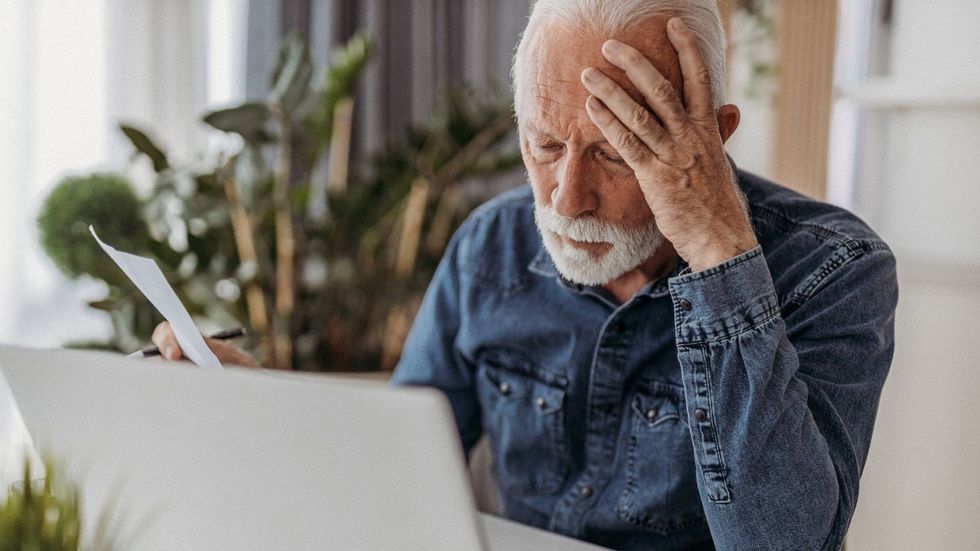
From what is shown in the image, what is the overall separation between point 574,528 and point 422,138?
57.3 inches

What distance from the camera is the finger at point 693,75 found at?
2.78ft

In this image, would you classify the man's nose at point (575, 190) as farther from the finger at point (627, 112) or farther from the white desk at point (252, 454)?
the white desk at point (252, 454)

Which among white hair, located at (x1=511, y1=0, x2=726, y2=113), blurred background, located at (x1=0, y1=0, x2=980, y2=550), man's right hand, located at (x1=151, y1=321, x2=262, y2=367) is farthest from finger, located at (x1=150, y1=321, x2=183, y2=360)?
blurred background, located at (x1=0, y1=0, x2=980, y2=550)

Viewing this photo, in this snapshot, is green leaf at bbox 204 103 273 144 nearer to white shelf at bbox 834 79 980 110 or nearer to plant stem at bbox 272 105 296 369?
plant stem at bbox 272 105 296 369

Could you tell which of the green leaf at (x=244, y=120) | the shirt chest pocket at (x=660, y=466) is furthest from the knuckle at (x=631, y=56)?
the green leaf at (x=244, y=120)

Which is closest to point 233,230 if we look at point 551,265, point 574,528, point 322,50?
point 322,50

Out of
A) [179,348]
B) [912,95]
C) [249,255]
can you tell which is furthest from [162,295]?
[249,255]

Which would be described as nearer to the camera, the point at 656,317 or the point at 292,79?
the point at 656,317

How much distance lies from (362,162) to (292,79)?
0.95 meters

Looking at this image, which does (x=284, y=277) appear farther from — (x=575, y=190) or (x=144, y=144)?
(x=575, y=190)

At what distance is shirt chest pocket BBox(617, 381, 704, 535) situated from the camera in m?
1.03

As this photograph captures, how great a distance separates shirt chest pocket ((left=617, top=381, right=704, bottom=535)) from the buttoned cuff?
0.71 ft

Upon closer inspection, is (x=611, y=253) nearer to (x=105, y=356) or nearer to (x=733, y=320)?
(x=733, y=320)

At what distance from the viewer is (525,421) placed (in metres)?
1.17
